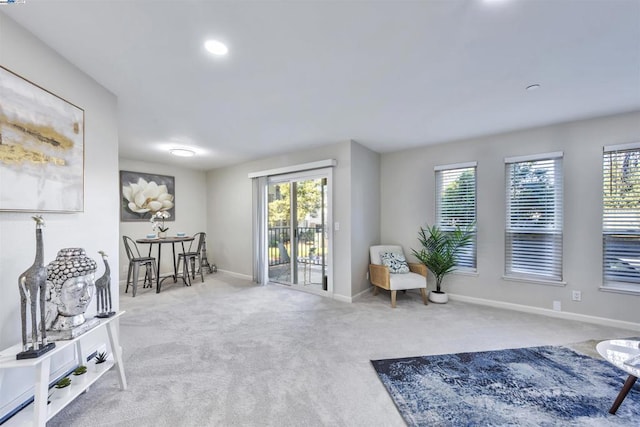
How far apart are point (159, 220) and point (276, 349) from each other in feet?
13.7

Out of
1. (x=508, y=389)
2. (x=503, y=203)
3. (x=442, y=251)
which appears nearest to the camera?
(x=508, y=389)

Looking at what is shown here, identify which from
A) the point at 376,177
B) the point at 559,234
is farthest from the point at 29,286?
the point at 559,234

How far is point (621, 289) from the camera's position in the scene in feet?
9.16

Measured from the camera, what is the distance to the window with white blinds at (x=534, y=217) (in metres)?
3.17

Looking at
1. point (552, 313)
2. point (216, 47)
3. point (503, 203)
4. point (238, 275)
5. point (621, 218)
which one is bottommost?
point (238, 275)

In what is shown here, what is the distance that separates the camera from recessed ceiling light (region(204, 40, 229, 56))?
1.65 meters

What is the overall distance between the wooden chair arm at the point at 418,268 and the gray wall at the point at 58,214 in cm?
374

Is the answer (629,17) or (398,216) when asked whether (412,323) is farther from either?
(629,17)

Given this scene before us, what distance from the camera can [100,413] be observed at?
1.58 m

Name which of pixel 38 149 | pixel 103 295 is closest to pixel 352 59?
pixel 38 149

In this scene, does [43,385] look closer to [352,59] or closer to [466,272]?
[352,59]

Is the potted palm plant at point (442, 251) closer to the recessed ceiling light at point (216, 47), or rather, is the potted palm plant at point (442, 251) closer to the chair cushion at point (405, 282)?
the chair cushion at point (405, 282)

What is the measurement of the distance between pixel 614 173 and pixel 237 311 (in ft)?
16.0

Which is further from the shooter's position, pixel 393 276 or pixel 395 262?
pixel 395 262
